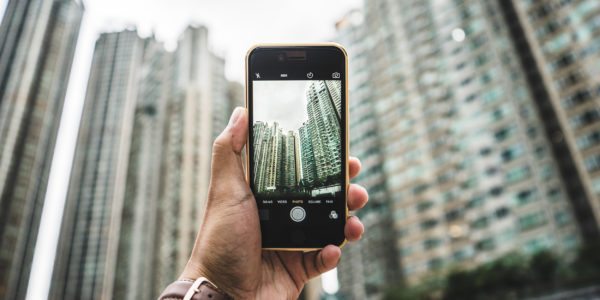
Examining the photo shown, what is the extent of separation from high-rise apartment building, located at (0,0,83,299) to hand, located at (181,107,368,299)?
21175mm

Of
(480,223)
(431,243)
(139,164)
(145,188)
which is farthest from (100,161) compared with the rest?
(480,223)

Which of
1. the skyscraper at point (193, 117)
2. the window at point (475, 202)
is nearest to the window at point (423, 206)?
the window at point (475, 202)

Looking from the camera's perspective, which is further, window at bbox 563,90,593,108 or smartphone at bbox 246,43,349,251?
window at bbox 563,90,593,108

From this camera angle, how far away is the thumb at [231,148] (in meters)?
2.15

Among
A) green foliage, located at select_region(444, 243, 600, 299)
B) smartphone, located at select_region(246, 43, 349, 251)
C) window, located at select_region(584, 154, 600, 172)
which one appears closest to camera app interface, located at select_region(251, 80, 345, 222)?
smartphone, located at select_region(246, 43, 349, 251)

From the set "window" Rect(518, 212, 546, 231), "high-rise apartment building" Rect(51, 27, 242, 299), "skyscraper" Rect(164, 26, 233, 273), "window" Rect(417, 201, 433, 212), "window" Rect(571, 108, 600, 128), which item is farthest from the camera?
"skyscraper" Rect(164, 26, 233, 273)

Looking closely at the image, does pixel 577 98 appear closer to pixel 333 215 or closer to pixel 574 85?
pixel 574 85

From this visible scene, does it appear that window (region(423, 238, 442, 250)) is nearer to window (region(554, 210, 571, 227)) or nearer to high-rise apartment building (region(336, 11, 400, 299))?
high-rise apartment building (region(336, 11, 400, 299))

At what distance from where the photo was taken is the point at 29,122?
91.6ft

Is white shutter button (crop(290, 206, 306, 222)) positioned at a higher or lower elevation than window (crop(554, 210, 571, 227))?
lower

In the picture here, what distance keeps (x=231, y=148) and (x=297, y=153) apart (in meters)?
0.42

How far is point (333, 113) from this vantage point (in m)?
2.49

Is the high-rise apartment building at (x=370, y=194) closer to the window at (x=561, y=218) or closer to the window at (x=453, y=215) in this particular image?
the window at (x=453, y=215)

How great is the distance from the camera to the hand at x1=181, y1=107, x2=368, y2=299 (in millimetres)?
2018
